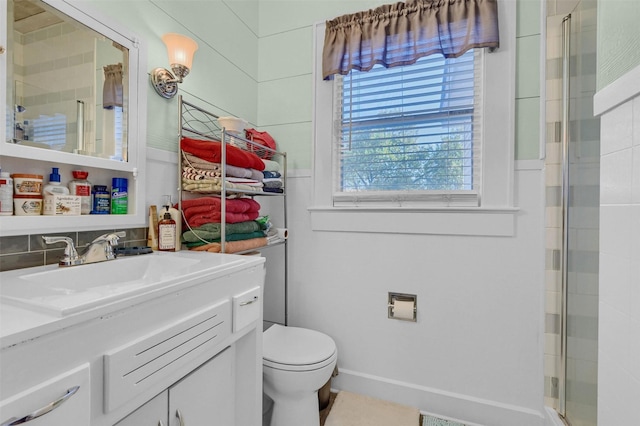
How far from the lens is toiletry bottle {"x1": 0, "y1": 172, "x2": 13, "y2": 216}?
0.88 meters

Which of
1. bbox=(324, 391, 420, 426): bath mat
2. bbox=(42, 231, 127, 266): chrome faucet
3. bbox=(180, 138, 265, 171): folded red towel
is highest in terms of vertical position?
bbox=(180, 138, 265, 171): folded red towel

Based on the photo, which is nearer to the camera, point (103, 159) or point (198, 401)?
point (198, 401)

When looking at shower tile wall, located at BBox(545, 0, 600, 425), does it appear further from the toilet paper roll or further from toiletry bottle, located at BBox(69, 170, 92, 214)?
toiletry bottle, located at BBox(69, 170, 92, 214)

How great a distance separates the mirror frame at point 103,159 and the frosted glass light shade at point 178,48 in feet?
0.37

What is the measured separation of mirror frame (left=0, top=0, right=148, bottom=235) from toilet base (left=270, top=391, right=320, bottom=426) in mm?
1026

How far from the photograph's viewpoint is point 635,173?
76cm

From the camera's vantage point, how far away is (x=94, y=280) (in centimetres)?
101

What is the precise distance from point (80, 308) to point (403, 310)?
58.5 inches

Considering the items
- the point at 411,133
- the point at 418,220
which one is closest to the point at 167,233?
the point at 418,220

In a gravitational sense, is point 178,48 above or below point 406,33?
below

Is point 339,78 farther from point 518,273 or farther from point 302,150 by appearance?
point 518,273

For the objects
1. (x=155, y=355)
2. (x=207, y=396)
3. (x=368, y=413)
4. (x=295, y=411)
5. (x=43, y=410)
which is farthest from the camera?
(x=368, y=413)

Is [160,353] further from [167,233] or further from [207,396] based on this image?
[167,233]

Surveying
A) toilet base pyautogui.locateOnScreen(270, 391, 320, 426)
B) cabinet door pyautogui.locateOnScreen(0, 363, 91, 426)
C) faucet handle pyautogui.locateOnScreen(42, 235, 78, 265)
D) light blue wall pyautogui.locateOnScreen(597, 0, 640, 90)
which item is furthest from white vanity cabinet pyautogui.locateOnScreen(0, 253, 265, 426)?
light blue wall pyautogui.locateOnScreen(597, 0, 640, 90)
